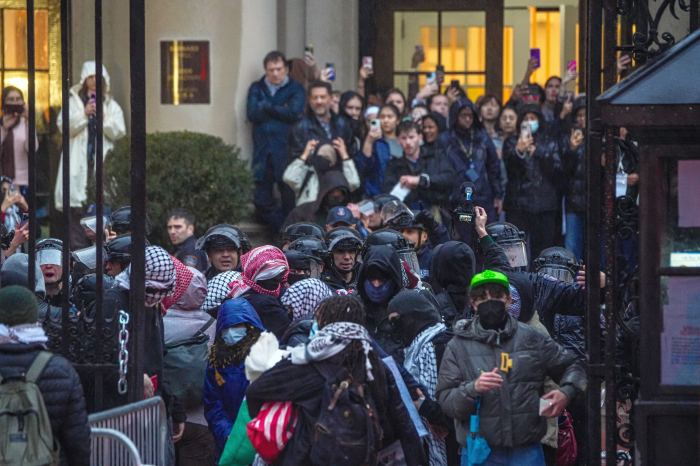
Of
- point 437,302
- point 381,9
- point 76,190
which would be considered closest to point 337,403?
point 437,302

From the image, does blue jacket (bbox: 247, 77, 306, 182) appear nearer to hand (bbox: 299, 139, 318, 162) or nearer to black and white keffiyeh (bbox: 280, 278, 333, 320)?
hand (bbox: 299, 139, 318, 162)

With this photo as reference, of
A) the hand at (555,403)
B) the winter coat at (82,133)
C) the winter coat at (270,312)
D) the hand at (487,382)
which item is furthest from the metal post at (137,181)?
the winter coat at (82,133)

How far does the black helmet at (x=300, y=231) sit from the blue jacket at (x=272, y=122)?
4.27 m

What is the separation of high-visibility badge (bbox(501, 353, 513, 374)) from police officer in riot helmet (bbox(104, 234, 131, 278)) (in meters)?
2.86

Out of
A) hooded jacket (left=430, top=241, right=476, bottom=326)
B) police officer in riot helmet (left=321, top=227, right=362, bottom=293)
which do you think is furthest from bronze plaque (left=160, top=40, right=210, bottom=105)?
hooded jacket (left=430, top=241, right=476, bottom=326)

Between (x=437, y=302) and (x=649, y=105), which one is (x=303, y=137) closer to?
(x=437, y=302)

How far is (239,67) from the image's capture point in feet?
56.8

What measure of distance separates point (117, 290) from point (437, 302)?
6.98 feet

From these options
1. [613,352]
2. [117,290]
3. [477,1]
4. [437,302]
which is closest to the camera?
[613,352]

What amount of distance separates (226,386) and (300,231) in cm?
365

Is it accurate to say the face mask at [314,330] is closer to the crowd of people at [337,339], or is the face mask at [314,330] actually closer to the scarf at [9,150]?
the crowd of people at [337,339]

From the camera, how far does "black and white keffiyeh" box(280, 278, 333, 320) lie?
31.7 feet

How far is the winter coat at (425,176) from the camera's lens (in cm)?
1596

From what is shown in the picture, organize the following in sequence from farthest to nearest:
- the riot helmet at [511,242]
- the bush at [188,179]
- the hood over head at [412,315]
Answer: the bush at [188,179], the riot helmet at [511,242], the hood over head at [412,315]
